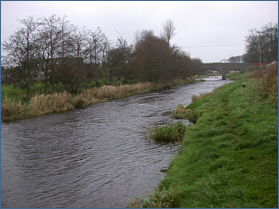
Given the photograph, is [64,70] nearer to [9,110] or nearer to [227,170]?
[9,110]

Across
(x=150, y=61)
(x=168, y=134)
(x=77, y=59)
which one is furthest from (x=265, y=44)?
(x=168, y=134)

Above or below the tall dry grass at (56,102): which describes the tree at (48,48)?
above

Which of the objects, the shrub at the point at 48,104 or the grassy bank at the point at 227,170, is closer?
the grassy bank at the point at 227,170

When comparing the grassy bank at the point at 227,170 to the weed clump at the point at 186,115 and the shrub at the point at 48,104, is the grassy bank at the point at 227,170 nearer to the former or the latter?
the weed clump at the point at 186,115

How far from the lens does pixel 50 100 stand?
22.4 metres

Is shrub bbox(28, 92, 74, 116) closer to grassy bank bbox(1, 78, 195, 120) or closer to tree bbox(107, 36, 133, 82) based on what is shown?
grassy bank bbox(1, 78, 195, 120)

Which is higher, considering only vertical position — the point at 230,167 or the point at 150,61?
the point at 150,61

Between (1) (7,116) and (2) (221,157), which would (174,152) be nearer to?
(2) (221,157)

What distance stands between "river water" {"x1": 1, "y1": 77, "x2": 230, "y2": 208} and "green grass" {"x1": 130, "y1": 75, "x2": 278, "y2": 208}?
1.01 meters

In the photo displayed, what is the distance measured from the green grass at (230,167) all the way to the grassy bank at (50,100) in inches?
557

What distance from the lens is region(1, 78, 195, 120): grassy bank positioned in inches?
764

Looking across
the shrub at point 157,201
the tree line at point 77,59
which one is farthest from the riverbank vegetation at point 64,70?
the shrub at point 157,201

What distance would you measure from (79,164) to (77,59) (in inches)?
925

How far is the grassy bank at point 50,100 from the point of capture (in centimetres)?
1941
